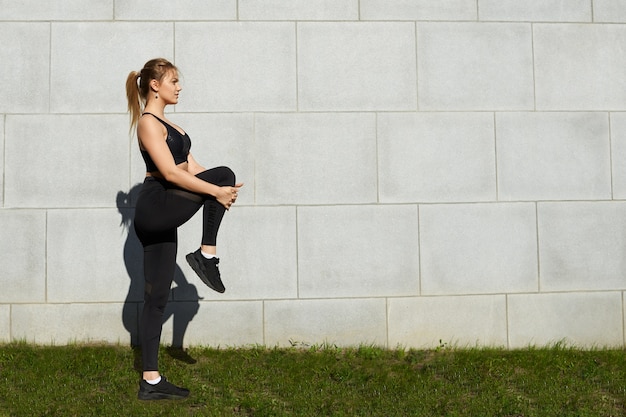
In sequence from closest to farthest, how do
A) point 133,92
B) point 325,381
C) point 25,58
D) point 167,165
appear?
point 167,165 → point 133,92 → point 325,381 → point 25,58

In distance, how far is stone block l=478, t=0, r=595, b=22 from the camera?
6.46m

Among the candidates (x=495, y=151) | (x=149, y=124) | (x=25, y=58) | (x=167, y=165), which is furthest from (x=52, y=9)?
(x=495, y=151)

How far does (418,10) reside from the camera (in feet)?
21.1

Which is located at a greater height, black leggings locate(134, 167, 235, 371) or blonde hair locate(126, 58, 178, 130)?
blonde hair locate(126, 58, 178, 130)

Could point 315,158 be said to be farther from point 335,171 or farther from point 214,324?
point 214,324

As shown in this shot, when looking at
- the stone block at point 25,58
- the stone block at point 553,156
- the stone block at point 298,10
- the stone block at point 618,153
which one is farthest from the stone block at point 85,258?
the stone block at point 618,153

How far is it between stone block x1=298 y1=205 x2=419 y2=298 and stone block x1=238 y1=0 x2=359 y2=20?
6.15 ft

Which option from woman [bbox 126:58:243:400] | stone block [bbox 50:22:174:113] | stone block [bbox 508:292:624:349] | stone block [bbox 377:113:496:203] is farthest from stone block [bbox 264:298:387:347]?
stone block [bbox 50:22:174:113]

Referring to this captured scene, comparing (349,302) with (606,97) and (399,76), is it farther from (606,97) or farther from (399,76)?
(606,97)

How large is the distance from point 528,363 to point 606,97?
279cm

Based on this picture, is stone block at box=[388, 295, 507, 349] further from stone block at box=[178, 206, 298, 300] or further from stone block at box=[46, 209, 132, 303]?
stone block at box=[46, 209, 132, 303]

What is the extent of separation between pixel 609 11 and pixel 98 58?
5.08 meters

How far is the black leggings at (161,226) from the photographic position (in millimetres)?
4613

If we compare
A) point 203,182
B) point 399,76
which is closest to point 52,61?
point 203,182
